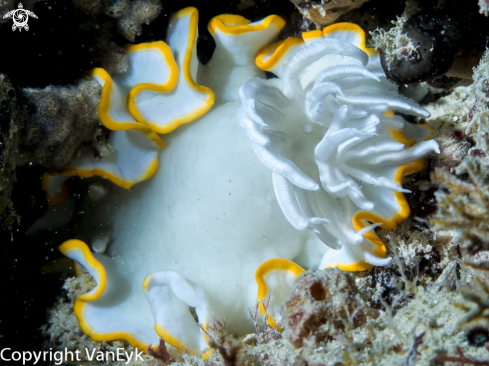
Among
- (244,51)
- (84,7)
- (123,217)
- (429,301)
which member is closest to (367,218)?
(429,301)

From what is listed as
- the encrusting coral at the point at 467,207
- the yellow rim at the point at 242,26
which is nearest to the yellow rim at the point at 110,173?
the yellow rim at the point at 242,26

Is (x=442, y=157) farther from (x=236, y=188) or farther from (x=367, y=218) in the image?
(x=236, y=188)

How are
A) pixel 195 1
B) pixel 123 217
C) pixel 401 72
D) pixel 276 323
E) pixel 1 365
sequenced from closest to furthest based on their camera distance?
pixel 401 72 < pixel 276 323 < pixel 1 365 < pixel 195 1 < pixel 123 217

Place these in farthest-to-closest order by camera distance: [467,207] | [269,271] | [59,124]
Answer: [269,271], [59,124], [467,207]

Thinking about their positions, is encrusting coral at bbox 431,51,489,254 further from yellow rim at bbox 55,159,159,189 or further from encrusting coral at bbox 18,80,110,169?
encrusting coral at bbox 18,80,110,169

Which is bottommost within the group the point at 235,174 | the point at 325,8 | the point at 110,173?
the point at 110,173

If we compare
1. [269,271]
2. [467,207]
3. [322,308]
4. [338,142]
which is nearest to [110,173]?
[269,271]

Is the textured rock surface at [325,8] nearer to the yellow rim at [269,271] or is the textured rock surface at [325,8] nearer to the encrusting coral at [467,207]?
the encrusting coral at [467,207]

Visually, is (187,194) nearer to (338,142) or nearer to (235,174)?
(235,174)
